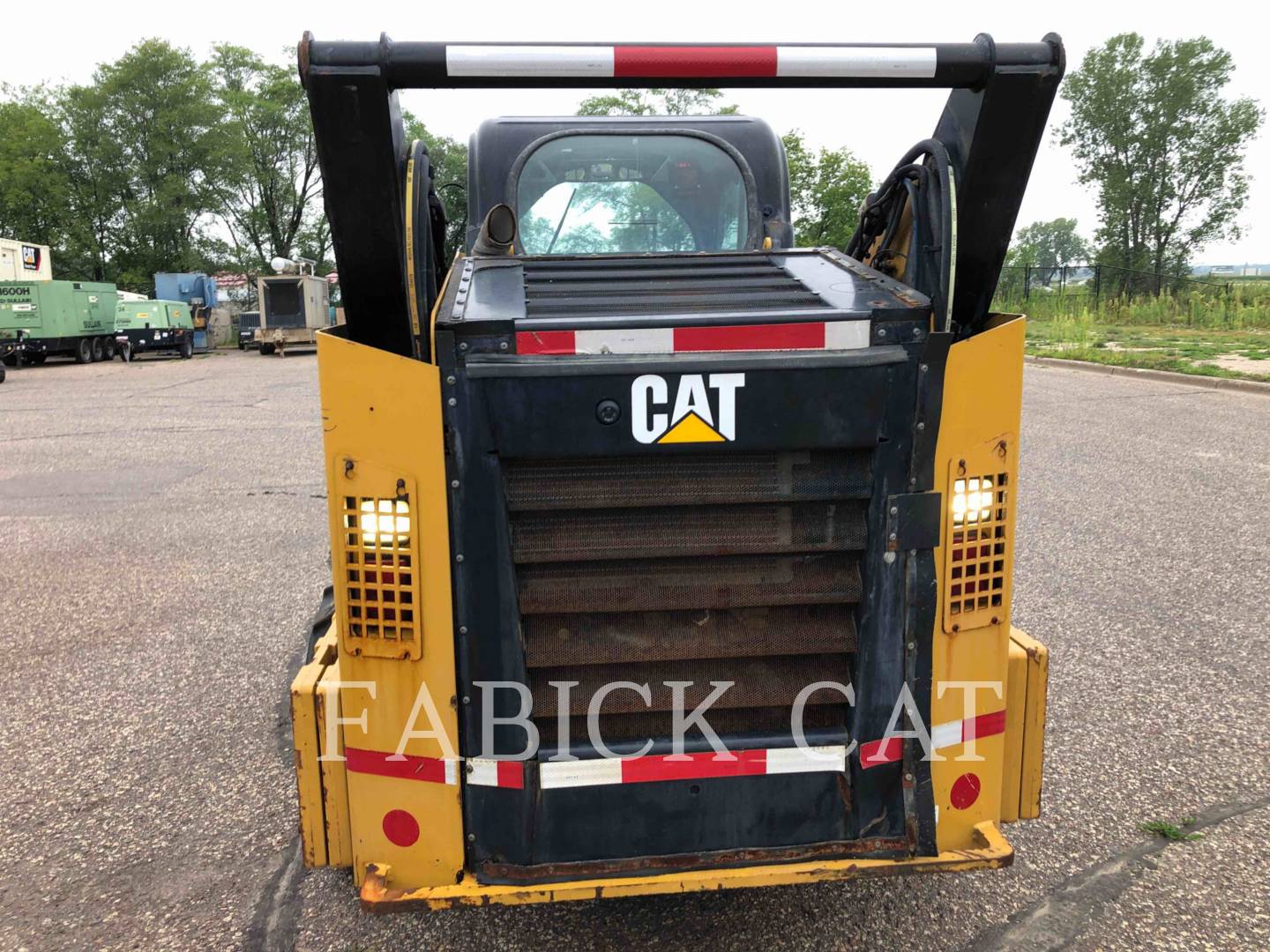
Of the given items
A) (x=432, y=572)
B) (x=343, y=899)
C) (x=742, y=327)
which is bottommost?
(x=343, y=899)

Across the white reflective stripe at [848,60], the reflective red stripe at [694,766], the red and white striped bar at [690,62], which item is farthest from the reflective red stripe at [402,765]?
the white reflective stripe at [848,60]

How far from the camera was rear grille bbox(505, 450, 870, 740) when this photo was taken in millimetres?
2221

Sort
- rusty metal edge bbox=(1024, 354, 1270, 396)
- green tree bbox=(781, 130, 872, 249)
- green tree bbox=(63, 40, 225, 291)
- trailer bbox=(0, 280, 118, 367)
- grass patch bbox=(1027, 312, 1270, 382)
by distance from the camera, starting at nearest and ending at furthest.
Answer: green tree bbox=(781, 130, 872, 249) < rusty metal edge bbox=(1024, 354, 1270, 396) < grass patch bbox=(1027, 312, 1270, 382) < trailer bbox=(0, 280, 118, 367) < green tree bbox=(63, 40, 225, 291)

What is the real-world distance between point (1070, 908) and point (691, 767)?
1343mm

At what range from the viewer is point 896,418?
2.21 m

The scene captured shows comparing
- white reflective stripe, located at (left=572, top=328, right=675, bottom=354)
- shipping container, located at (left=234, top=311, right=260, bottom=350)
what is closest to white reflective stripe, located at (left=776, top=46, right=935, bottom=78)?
white reflective stripe, located at (left=572, top=328, right=675, bottom=354)

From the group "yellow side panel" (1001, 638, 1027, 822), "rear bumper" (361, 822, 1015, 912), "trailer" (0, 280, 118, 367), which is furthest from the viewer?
"trailer" (0, 280, 118, 367)

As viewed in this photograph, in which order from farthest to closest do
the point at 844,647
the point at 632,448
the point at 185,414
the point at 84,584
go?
1. the point at 185,414
2. the point at 84,584
3. the point at 844,647
4. the point at 632,448

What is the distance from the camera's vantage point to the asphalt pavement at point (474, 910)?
108 inches

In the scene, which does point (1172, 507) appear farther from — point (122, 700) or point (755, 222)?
point (122, 700)

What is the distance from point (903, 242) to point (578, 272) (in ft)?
3.49

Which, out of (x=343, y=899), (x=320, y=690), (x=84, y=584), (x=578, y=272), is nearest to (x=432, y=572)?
(x=320, y=690)

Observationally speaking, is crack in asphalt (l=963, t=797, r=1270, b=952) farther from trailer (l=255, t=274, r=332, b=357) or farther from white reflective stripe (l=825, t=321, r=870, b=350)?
trailer (l=255, t=274, r=332, b=357)

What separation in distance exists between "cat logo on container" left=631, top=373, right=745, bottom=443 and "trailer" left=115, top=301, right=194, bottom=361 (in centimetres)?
3136
